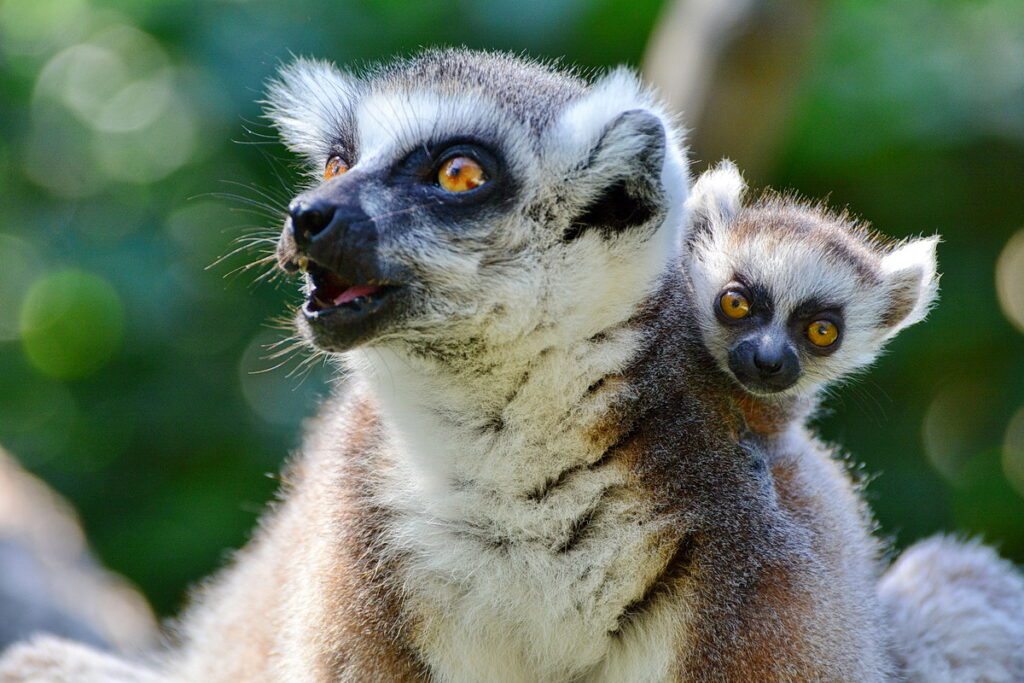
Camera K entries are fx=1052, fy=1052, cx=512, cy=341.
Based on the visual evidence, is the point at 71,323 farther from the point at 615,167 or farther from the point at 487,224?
the point at 615,167

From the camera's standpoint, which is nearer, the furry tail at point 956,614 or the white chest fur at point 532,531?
the white chest fur at point 532,531

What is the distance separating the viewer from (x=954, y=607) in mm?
3898

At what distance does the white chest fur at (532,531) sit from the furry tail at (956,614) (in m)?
1.48

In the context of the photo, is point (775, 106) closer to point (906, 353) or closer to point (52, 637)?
point (906, 353)

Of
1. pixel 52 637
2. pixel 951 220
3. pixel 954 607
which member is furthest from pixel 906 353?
pixel 52 637

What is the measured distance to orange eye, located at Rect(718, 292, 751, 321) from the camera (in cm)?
362

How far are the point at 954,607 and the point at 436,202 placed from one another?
2.56m

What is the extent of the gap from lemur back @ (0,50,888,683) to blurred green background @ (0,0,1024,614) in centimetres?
368

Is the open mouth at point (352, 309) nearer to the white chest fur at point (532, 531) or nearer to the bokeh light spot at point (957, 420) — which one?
the white chest fur at point (532, 531)

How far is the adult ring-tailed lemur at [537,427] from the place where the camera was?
2674 mm

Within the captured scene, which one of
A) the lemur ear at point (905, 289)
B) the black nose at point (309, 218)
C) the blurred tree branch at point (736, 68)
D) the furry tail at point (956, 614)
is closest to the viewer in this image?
the black nose at point (309, 218)

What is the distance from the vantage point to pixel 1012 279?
6.84 metres

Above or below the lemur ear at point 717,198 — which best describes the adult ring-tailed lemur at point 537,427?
below

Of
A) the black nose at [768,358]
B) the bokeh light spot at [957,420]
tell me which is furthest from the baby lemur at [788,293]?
the bokeh light spot at [957,420]
